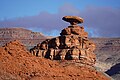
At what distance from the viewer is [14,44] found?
24703 millimetres

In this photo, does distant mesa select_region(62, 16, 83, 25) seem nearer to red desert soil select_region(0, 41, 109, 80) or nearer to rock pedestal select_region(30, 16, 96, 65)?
rock pedestal select_region(30, 16, 96, 65)

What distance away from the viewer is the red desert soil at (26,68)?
22172mm

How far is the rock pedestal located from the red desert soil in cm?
2488

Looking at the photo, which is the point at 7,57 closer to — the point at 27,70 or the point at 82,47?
the point at 27,70

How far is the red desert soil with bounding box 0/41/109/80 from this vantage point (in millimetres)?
22172

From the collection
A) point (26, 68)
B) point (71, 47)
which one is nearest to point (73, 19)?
point (71, 47)

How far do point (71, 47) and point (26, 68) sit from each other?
29501mm

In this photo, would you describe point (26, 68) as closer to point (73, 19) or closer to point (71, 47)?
point (71, 47)

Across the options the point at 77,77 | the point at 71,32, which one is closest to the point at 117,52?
the point at 71,32

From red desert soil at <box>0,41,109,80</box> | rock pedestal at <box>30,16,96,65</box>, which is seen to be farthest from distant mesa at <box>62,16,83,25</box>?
red desert soil at <box>0,41,109,80</box>

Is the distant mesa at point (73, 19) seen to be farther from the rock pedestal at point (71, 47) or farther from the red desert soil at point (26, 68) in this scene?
the red desert soil at point (26, 68)

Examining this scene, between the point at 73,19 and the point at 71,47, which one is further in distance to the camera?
the point at 73,19

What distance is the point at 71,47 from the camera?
5206cm

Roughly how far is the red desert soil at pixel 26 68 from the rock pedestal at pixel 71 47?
979 inches
